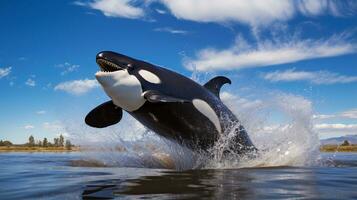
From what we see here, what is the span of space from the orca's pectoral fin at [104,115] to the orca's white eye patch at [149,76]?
5.35 ft

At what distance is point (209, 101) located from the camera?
41.8 feet

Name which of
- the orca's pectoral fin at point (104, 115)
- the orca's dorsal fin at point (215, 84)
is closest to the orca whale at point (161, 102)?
the orca's pectoral fin at point (104, 115)

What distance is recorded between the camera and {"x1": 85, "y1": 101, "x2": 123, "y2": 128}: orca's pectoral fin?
13.0 m

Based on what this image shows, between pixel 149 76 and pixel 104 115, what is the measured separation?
2.23 m

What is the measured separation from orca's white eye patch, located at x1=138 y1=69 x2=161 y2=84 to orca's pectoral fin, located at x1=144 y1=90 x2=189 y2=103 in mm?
399

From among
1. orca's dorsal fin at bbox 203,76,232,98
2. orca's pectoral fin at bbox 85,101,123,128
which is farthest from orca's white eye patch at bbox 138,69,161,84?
orca's dorsal fin at bbox 203,76,232,98

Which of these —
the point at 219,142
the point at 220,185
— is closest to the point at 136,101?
the point at 219,142

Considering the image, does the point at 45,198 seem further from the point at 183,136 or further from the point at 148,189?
the point at 183,136

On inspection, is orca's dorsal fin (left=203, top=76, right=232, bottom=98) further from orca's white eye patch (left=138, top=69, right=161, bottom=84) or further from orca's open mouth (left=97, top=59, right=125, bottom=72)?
orca's open mouth (left=97, top=59, right=125, bottom=72)

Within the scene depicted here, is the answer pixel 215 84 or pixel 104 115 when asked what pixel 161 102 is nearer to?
pixel 104 115

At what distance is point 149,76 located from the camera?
468 inches

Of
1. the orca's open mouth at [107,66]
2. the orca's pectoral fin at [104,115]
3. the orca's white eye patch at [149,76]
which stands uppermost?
the orca's open mouth at [107,66]

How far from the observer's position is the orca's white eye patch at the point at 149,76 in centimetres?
1183

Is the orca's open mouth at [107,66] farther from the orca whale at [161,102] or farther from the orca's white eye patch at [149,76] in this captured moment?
the orca's white eye patch at [149,76]
